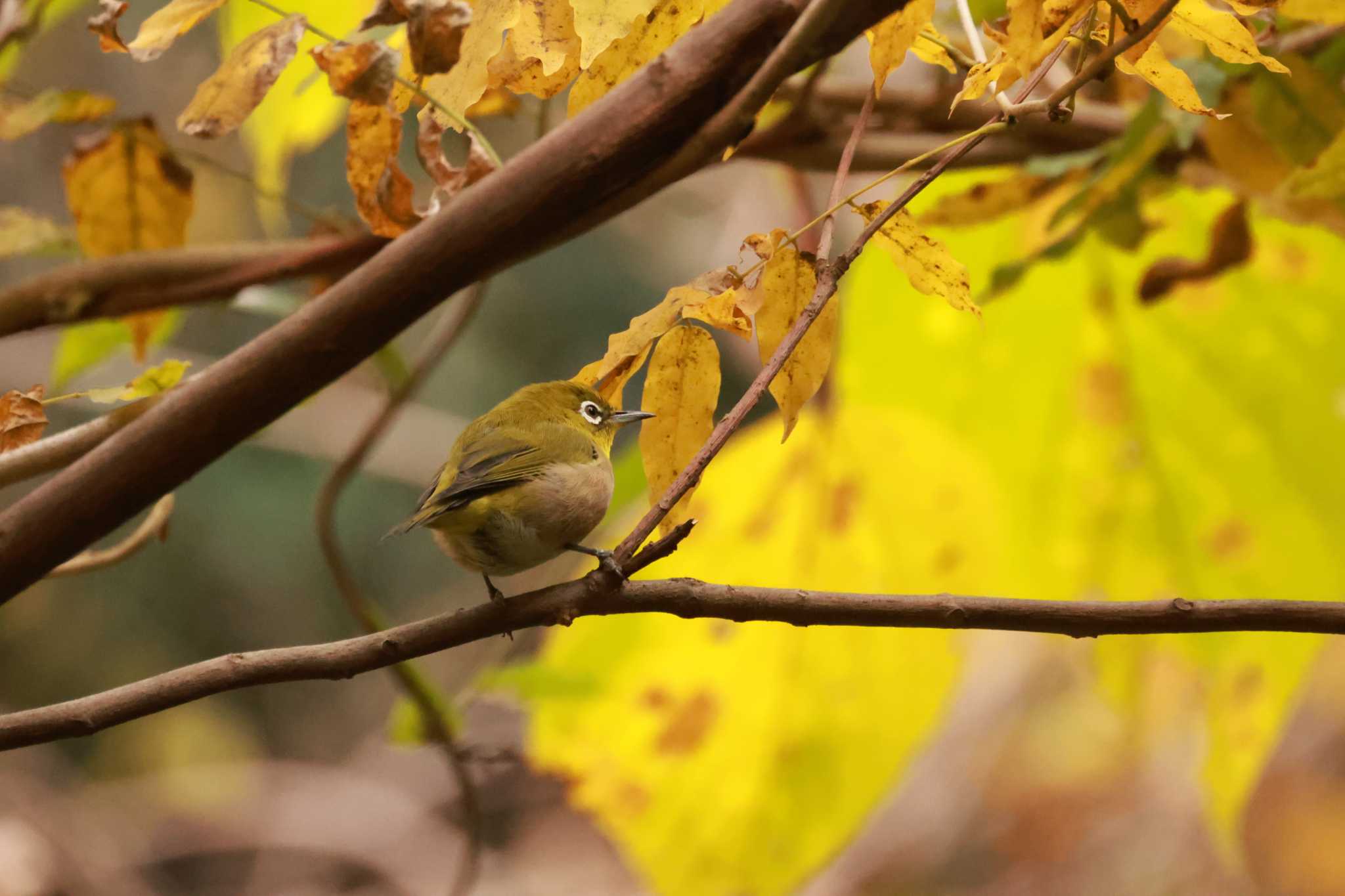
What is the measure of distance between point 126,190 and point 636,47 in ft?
1.79

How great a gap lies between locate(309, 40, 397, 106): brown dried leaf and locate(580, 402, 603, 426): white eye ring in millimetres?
668

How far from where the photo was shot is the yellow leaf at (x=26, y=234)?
0.99 m

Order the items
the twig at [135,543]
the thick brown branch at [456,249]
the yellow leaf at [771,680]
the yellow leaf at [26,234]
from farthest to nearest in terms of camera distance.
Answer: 1. the yellow leaf at [771,680]
2. the yellow leaf at [26,234]
3. the twig at [135,543]
4. the thick brown branch at [456,249]

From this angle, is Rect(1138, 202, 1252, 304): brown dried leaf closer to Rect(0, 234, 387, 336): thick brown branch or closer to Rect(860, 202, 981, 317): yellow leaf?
Rect(860, 202, 981, 317): yellow leaf

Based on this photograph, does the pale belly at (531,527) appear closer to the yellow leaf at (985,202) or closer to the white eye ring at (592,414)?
the white eye ring at (592,414)

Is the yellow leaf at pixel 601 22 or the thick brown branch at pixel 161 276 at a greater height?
the yellow leaf at pixel 601 22

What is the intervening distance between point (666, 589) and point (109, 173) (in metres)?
0.69

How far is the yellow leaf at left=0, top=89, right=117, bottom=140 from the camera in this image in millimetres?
904

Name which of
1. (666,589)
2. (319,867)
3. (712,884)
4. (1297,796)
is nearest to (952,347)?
(712,884)

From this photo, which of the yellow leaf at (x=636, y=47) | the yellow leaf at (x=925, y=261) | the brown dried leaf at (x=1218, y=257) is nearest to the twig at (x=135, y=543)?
the yellow leaf at (x=636, y=47)

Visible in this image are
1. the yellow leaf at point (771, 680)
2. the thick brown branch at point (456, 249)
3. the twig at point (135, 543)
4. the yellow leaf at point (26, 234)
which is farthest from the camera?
the yellow leaf at point (771, 680)

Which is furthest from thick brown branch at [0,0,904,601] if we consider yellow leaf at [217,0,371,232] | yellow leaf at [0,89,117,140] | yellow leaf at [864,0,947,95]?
yellow leaf at [217,0,371,232]

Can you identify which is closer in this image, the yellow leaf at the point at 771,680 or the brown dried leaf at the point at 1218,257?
the brown dried leaf at the point at 1218,257

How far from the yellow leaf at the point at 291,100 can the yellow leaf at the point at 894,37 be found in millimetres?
734
